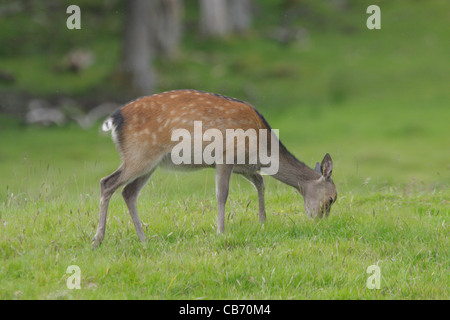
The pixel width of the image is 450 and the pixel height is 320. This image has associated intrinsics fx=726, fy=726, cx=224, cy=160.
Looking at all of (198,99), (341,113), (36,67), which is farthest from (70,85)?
(198,99)

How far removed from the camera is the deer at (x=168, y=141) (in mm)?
7000

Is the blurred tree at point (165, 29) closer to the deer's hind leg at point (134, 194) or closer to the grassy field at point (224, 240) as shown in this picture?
the grassy field at point (224, 240)

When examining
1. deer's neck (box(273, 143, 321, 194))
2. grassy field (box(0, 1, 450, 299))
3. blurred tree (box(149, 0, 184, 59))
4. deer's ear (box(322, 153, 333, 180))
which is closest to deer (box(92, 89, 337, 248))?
deer's ear (box(322, 153, 333, 180))

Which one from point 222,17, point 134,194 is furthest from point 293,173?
point 222,17

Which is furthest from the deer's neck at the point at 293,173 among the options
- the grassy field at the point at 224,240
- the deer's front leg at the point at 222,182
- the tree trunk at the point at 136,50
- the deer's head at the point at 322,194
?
the tree trunk at the point at 136,50

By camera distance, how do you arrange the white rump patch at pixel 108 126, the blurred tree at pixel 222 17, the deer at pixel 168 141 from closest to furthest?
the deer at pixel 168 141, the white rump patch at pixel 108 126, the blurred tree at pixel 222 17

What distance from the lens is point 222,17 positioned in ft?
93.6

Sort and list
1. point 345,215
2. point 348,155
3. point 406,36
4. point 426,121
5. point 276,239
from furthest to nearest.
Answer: point 406,36, point 426,121, point 348,155, point 345,215, point 276,239

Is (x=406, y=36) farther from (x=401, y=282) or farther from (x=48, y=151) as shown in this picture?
(x=401, y=282)

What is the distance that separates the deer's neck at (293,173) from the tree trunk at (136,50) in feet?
42.0

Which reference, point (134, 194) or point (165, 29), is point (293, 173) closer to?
point (134, 194)

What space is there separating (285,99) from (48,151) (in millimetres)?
8665

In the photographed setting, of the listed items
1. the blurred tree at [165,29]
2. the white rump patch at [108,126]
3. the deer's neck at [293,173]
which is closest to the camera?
the white rump patch at [108,126]

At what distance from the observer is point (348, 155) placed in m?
16.4
